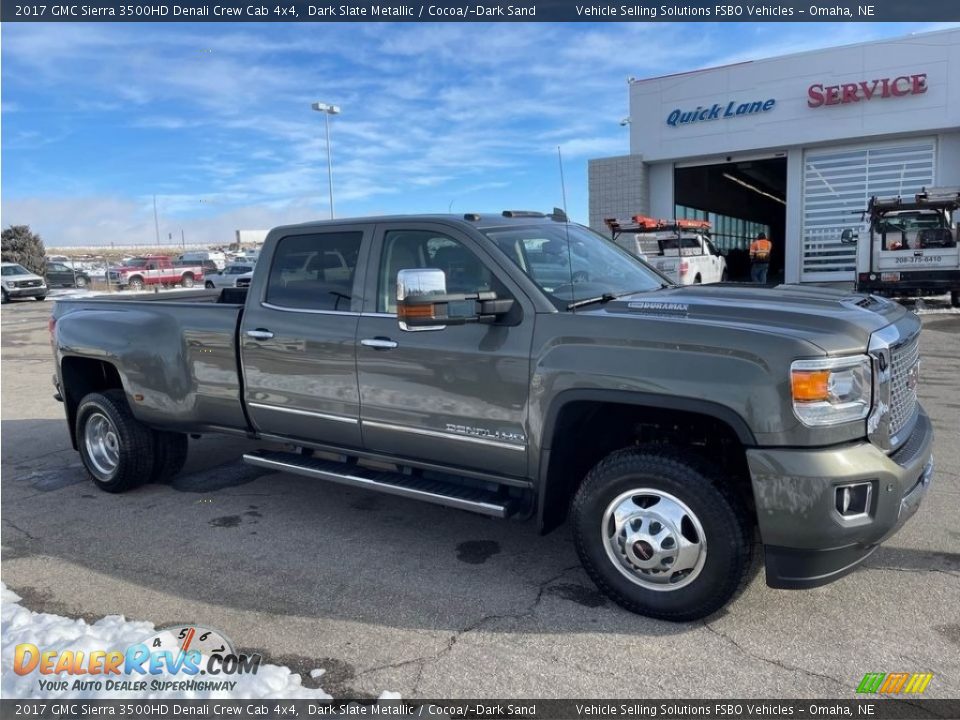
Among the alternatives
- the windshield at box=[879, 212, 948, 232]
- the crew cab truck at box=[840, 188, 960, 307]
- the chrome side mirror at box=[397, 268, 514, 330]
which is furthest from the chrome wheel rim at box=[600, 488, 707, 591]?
the windshield at box=[879, 212, 948, 232]

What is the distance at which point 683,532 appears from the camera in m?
3.37

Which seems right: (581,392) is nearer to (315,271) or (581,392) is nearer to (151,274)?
(315,271)

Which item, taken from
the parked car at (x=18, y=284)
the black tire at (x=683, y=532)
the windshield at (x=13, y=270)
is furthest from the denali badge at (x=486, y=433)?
the windshield at (x=13, y=270)

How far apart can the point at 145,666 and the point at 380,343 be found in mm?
1906

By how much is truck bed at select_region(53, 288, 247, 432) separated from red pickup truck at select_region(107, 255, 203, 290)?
113ft

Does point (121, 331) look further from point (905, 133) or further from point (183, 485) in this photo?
point (905, 133)

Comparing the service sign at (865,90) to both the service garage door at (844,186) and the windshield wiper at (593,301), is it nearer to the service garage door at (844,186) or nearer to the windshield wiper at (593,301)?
the service garage door at (844,186)

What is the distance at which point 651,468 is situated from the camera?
338cm

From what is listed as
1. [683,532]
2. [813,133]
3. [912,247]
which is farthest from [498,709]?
[813,133]

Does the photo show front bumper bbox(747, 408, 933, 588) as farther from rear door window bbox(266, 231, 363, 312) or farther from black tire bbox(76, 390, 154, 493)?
black tire bbox(76, 390, 154, 493)

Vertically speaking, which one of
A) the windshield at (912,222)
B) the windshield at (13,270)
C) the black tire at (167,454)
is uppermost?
the windshield at (912,222)

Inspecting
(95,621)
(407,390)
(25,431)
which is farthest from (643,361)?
(25,431)

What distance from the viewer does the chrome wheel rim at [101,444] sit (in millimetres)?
5771

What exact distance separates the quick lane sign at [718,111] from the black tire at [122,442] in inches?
897
